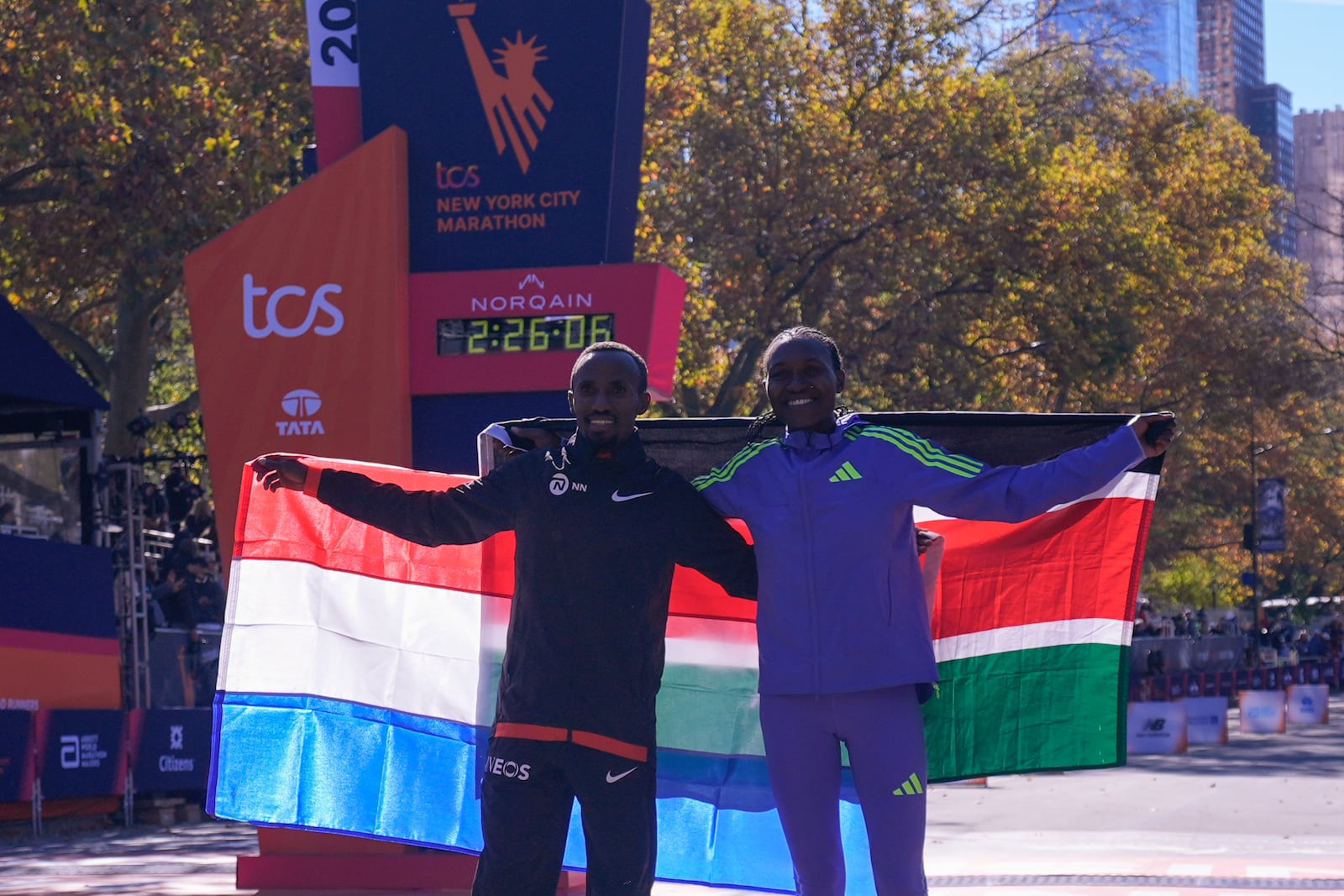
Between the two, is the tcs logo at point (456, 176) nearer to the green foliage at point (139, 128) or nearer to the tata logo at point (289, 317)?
the tata logo at point (289, 317)

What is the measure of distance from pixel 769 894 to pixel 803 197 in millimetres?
22531

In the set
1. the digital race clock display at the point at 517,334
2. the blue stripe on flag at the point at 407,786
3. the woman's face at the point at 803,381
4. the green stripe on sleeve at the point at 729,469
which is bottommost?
the blue stripe on flag at the point at 407,786

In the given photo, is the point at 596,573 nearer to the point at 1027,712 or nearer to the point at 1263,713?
the point at 1027,712

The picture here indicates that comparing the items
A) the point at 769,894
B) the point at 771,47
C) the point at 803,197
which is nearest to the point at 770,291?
the point at 803,197

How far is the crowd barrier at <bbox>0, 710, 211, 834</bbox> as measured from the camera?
47.7ft

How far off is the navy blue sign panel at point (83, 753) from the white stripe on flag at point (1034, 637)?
11.2 meters

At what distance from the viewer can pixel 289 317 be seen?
1013cm

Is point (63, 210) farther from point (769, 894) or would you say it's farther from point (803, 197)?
point (769, 894)

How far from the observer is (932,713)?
Result: 5816mm

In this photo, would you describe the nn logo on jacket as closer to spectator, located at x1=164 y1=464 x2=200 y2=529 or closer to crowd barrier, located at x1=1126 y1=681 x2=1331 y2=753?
spectator, located at x1=164 y1=464 x2=200 y2=529

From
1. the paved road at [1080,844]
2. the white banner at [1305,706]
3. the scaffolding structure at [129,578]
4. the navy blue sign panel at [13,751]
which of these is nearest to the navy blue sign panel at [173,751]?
the paved road at [1080,844]

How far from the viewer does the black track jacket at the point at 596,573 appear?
4.64 m

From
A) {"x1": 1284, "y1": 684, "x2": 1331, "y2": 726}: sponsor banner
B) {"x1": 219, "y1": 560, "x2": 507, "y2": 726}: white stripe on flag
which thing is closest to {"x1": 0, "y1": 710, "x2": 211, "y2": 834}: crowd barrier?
{"x1": 219, "y1": 560, "x2": 507, "y2": 726}: white stripe on flag

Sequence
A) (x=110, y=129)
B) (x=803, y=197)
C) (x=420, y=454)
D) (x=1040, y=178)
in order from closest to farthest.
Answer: (x=420, y=454), (x=110, y=129), (x=803, y=197), (x=1040, y=178)
